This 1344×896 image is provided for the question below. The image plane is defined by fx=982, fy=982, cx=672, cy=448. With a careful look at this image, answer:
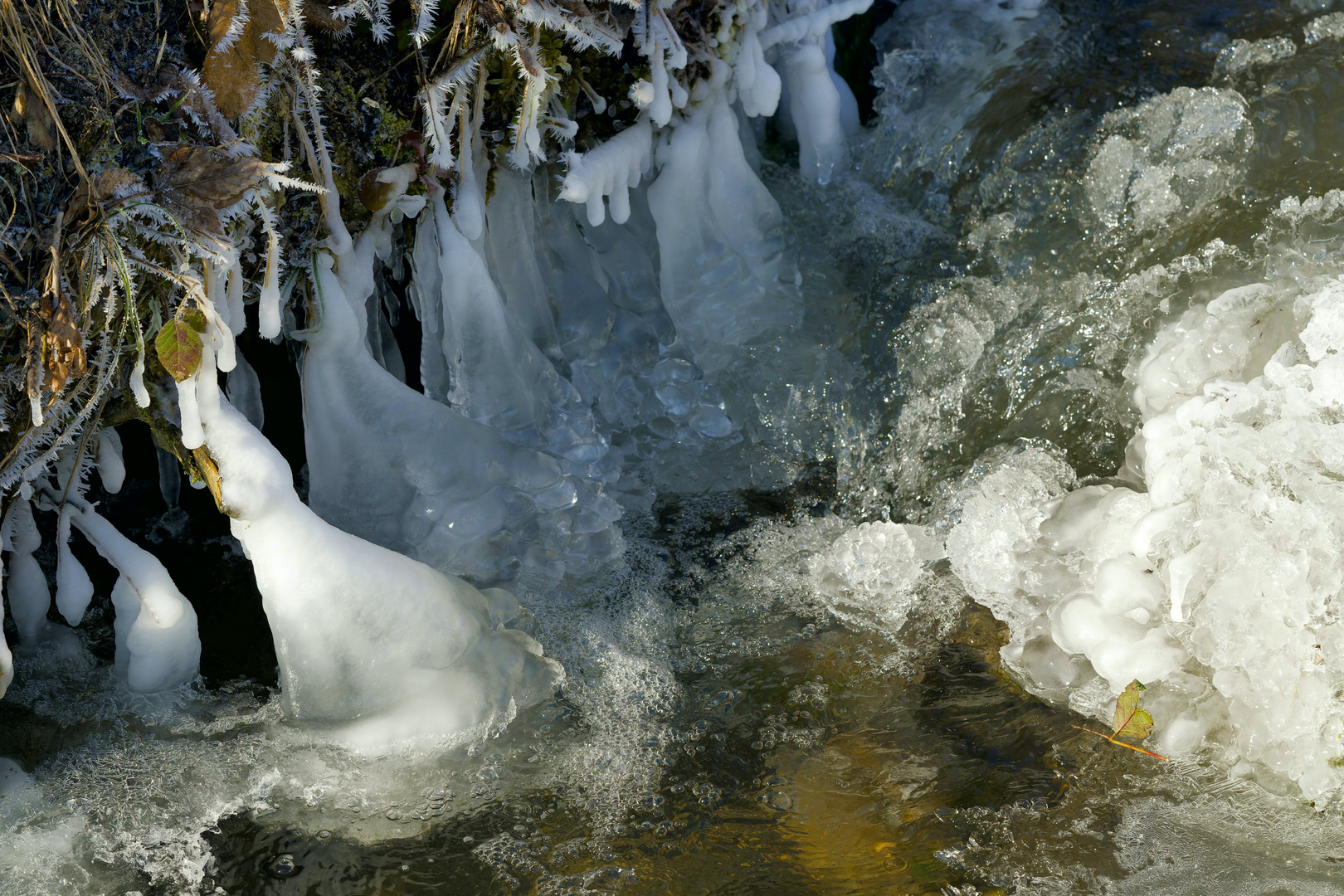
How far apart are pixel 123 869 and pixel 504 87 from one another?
73.3 inches

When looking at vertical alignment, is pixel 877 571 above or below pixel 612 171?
below

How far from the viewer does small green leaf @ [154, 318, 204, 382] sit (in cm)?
183

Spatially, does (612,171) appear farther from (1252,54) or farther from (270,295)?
(1252,54)

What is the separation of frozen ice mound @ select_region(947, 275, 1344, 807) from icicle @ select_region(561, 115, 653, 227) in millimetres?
1226

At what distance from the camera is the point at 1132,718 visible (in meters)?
2.03

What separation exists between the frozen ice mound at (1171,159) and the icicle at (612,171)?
1.30 meters

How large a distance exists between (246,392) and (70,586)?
1.85 feet

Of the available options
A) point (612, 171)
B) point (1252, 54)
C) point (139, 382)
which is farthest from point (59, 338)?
point (1252, 54)

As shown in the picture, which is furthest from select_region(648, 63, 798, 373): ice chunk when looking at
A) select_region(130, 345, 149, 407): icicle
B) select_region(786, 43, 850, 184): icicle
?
select_region(130, 345, 149, 407): icicle

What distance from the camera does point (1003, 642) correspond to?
2.30 m

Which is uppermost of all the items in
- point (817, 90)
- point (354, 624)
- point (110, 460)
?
point (817, 90)

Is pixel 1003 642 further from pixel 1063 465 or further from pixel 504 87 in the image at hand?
pixel 504 87


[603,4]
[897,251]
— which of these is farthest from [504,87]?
[897,251]

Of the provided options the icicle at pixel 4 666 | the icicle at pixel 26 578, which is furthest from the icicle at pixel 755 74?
the icicle at pixel 4 666
